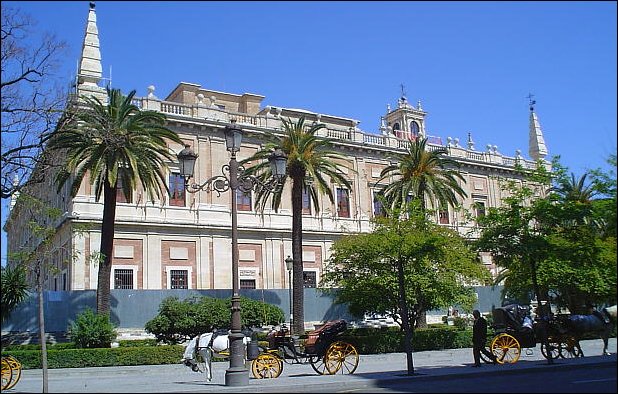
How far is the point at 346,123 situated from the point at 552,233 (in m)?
32.1

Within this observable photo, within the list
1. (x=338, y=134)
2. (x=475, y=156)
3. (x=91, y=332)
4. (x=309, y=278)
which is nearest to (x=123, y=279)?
(x=309, y=278)

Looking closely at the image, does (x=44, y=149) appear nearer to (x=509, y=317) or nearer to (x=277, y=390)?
(x=277, y=390)

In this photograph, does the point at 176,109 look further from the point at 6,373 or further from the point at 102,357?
the point at 6,373

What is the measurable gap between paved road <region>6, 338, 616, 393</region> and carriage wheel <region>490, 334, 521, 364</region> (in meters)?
0.35

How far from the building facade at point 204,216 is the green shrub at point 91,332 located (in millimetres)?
7861

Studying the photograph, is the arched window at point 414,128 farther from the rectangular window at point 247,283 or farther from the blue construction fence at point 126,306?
the blue construction fence at point 126,306

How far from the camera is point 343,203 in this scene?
46.1m

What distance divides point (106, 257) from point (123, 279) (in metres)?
9.87

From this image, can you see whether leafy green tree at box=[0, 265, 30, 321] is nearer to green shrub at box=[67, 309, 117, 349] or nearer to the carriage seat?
green shrub at box=[67, 309, 117, 349]

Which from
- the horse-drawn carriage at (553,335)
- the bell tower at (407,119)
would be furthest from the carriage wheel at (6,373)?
the bell tower at (407,119)

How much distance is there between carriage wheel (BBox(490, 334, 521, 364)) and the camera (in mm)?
18328

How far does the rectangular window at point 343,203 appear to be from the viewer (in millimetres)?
45750

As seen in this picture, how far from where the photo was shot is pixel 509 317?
2092 cm

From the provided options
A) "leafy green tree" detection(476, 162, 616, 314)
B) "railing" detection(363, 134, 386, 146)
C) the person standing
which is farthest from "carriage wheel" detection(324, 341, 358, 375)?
"railing" detection(363, 134, 386, 146)
